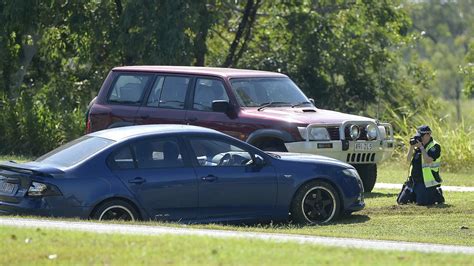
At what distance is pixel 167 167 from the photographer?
13.1m

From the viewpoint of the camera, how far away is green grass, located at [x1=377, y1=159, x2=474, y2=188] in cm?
2083

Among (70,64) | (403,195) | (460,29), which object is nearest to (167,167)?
(403,195)

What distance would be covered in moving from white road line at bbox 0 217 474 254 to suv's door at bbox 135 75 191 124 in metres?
5.38

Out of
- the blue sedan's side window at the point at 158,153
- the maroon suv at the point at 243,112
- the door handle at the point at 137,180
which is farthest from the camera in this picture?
the maroon suv at the point at 243,112

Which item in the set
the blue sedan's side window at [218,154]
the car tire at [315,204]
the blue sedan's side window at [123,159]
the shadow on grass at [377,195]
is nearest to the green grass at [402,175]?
the shadow on grass at [377,195]

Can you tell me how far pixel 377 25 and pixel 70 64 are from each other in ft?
31.1

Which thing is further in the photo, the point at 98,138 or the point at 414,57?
the point at 414,57

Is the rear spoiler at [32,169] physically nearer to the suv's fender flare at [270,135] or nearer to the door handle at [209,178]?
the door handle at [209,178]

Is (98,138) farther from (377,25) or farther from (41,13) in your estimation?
(377,25)

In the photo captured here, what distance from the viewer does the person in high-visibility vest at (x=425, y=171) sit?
52.5 feet

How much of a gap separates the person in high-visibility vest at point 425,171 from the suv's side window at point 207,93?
10.2ft

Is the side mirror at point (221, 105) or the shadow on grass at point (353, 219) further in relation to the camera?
the side mirror at point (221, 105)

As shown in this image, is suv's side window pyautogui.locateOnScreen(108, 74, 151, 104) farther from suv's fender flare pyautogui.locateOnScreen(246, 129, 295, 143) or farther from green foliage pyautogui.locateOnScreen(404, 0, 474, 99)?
green foliage pyautogui.locateOnScreen(404, 0, 474, 99)

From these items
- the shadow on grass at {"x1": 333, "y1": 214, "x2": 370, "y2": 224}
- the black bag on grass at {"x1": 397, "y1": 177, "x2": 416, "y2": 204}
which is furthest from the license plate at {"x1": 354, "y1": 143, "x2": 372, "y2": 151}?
the shadow on grass at {"x1": 333, "y1": 214, "x2": 370, "y2": 224}
